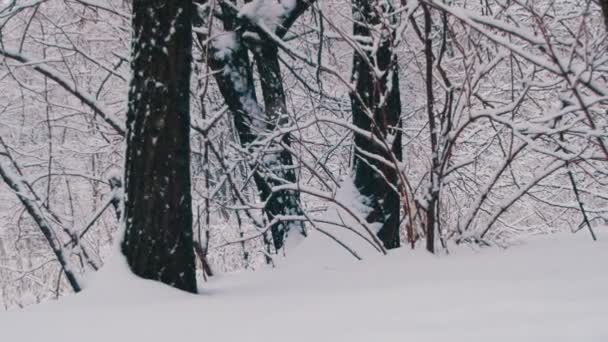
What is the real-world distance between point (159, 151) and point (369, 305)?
1342 mm

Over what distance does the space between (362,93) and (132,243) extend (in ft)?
8.39

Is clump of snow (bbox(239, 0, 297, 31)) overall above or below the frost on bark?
above

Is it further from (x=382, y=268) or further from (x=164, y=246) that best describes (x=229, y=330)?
(x=382, y=268)

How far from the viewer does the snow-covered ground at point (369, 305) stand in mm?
1979

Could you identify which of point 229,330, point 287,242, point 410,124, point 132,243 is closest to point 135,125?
point 132,243

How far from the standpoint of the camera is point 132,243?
3.19 metres

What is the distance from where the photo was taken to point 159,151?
10.5ft

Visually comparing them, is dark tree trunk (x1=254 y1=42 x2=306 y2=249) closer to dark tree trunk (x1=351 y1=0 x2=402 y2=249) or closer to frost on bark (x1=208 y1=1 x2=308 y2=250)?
frost on bark (x1=208 y1=1 x2=308 y2=250)

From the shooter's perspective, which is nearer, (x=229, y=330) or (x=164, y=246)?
(x=229, y=330)

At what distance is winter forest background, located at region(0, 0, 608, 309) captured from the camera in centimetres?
383

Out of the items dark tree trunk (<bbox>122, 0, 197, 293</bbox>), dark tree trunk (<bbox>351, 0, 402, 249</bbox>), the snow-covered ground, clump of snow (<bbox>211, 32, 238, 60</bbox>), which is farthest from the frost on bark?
→ dark tree trunk (<bbox>122, 0, 197, 293</bbox>)

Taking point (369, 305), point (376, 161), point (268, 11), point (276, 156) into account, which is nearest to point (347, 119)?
point (276, 156)

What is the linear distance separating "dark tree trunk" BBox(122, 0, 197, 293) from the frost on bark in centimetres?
257

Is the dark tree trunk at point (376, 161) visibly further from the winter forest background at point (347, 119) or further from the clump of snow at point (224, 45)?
the clump of snow at point (224, 45)
